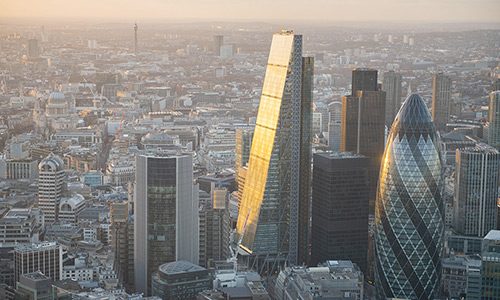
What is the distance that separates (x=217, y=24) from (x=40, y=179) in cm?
413

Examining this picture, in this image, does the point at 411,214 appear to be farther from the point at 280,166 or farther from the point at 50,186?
the point at 50,186

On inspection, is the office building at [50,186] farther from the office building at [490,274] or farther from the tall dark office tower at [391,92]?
the office building at [490,274]

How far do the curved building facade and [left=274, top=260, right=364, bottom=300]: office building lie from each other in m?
0.47

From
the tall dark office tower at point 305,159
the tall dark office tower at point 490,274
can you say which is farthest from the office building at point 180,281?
the tall dark office tower at point 490,274

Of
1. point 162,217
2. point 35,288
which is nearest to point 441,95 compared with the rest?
point 162,217

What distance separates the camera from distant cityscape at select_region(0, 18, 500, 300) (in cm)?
1060

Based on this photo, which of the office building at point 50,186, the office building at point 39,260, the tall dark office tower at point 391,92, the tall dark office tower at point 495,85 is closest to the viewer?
the office building at point 39,260

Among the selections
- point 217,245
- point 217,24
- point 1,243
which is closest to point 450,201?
point 217,245

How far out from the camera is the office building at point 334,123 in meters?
14.4

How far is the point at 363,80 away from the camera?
1501cm

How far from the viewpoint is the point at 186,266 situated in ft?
34.0

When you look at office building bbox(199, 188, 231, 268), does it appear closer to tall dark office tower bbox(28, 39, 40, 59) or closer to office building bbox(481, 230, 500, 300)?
office building bbox(481, 230, 500, 300)

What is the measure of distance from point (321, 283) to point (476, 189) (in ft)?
13.9

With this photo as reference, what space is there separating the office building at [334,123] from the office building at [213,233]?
8.86ft
